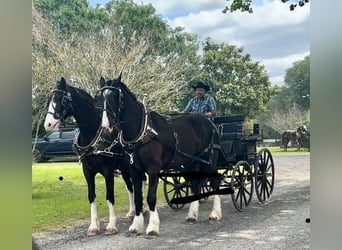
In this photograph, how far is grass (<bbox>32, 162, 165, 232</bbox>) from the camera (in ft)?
8.25

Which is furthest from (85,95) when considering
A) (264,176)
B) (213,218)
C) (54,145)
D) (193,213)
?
(264,176)

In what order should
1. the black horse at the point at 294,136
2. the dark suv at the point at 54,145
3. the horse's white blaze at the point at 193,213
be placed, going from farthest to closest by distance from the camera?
1. the horse's white blaze at the point at 193,213
2. the black horse at the point at 294,136
3. the dark suv at the point at 54,145

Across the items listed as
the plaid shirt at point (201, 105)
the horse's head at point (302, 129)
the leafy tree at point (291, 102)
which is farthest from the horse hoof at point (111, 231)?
the horse's head at point (302, 129)

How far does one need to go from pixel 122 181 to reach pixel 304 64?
1263 mm

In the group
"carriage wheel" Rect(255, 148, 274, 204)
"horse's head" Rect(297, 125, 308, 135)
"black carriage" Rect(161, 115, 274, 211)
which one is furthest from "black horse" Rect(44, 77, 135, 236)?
"horse's head" Rect(297, 125, 308, 135)

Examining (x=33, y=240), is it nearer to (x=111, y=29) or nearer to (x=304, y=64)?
(x=111, y=29)

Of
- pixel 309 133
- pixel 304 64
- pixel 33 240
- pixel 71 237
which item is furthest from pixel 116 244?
pixel 304 64

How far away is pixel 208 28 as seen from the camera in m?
2.64

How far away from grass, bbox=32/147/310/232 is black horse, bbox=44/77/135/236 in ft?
0.10

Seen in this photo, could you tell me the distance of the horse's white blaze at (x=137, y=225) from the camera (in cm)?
270

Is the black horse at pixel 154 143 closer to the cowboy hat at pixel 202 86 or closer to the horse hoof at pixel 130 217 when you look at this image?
the horse hoof at pixel 130 217

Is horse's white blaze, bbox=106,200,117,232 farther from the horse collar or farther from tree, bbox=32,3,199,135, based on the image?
tree, bbox=32,3,199,135

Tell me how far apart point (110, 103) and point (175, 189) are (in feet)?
2.09

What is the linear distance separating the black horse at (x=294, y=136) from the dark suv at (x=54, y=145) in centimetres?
124
